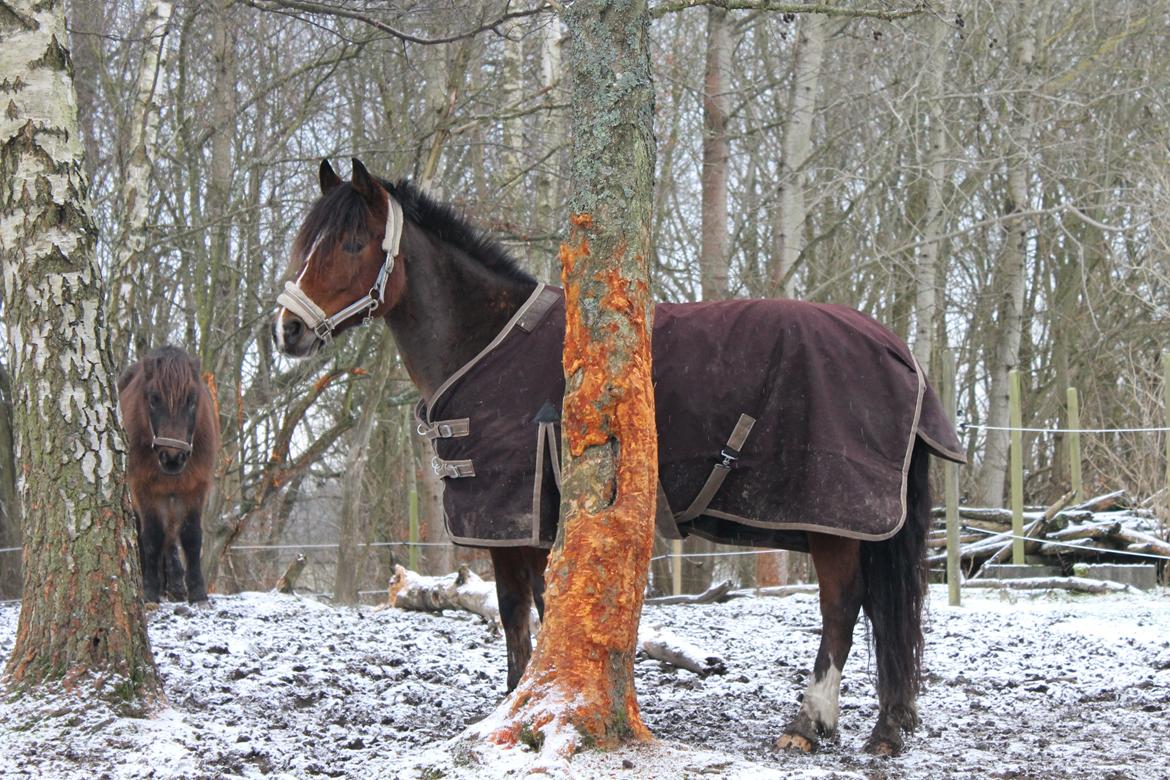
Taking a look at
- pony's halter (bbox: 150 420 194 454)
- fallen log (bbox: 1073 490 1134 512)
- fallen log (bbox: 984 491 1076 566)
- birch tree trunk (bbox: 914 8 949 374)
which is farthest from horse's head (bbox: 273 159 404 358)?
birch tree trunk (bbox: 914 8 949 374)

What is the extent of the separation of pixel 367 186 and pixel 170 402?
361 centimetres

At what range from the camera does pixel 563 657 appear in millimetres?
3469

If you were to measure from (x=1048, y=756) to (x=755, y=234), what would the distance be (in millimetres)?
14270

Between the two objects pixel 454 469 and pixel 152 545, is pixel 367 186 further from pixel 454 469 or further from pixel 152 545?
pixel 152 545

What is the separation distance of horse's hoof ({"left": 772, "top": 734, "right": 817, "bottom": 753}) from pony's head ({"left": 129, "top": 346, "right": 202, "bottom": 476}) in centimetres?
489

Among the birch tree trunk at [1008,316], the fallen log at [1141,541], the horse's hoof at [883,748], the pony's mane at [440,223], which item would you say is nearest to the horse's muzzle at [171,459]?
the pony's mane at [440,223]

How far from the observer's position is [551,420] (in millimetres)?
4215

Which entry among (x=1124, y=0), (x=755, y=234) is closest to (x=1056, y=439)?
(x=755, y=234)

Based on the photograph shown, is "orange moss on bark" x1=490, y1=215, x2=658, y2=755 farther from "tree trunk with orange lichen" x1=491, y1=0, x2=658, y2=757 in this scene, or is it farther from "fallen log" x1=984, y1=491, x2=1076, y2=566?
"fallen log" x1=984, y1=491, x2=1076, y2=566

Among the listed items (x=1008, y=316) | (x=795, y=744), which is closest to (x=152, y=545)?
(x=795, y=744)

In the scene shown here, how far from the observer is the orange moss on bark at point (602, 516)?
346 centimetres

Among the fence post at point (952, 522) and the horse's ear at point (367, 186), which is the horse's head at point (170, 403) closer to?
the horse's ear at point (367, 186)

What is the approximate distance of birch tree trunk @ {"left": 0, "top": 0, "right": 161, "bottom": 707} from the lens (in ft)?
13.7

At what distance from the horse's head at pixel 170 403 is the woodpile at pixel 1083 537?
7.07 m
